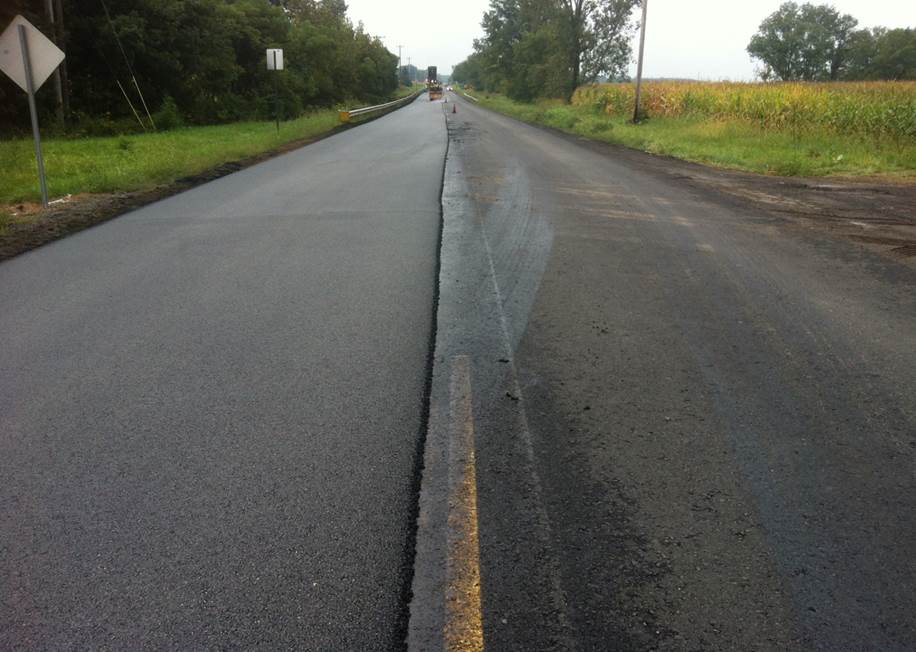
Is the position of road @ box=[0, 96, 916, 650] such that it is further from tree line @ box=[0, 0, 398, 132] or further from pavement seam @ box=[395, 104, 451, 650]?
tree line @ box=[0, 0, 398, 132]

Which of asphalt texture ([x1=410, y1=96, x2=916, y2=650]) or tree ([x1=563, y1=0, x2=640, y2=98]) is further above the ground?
tree ([x1=563, y1=0, x2=640, y2=98])

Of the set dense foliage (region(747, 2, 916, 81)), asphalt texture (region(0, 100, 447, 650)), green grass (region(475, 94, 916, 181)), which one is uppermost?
dense foliage (region(747, 2, 916, 81))

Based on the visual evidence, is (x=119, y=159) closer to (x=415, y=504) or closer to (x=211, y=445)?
(x=211, y=445)

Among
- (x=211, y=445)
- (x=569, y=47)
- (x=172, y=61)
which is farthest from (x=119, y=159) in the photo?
(x=569, y=47)

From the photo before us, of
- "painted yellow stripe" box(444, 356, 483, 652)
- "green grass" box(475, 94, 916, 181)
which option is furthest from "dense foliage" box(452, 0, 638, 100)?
"painted yellow stripe" box(444, 356, 483, 652)

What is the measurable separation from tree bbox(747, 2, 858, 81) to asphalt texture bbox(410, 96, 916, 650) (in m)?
94.0

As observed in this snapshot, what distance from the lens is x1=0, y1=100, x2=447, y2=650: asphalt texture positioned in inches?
89.7

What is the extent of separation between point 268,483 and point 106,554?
701 mm

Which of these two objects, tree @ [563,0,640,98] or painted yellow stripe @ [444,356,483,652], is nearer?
painted yellow stripe @ [444,356,483,652]

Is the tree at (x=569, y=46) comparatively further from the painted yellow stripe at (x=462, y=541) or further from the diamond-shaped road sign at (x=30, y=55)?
the painted yellow stripe at (x=462, y=541)

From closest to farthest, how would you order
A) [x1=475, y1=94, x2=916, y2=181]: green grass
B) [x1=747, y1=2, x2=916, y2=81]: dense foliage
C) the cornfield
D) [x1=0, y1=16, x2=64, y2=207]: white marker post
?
[x1=0, y1=16, x2=64, y2=207]: white marker post → [x1=475, y1=94, x2=916, y2=181]: green grass → the cornfield → [x1=747, y1=2, x2=916, y2=81]: dense foliage

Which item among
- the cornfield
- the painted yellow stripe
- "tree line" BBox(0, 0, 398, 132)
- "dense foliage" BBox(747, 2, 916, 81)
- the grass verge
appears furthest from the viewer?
"dense foliage" BBox(747, 2, 916, 81)

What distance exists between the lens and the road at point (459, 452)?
2.27 metres

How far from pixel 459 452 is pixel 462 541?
697mm
